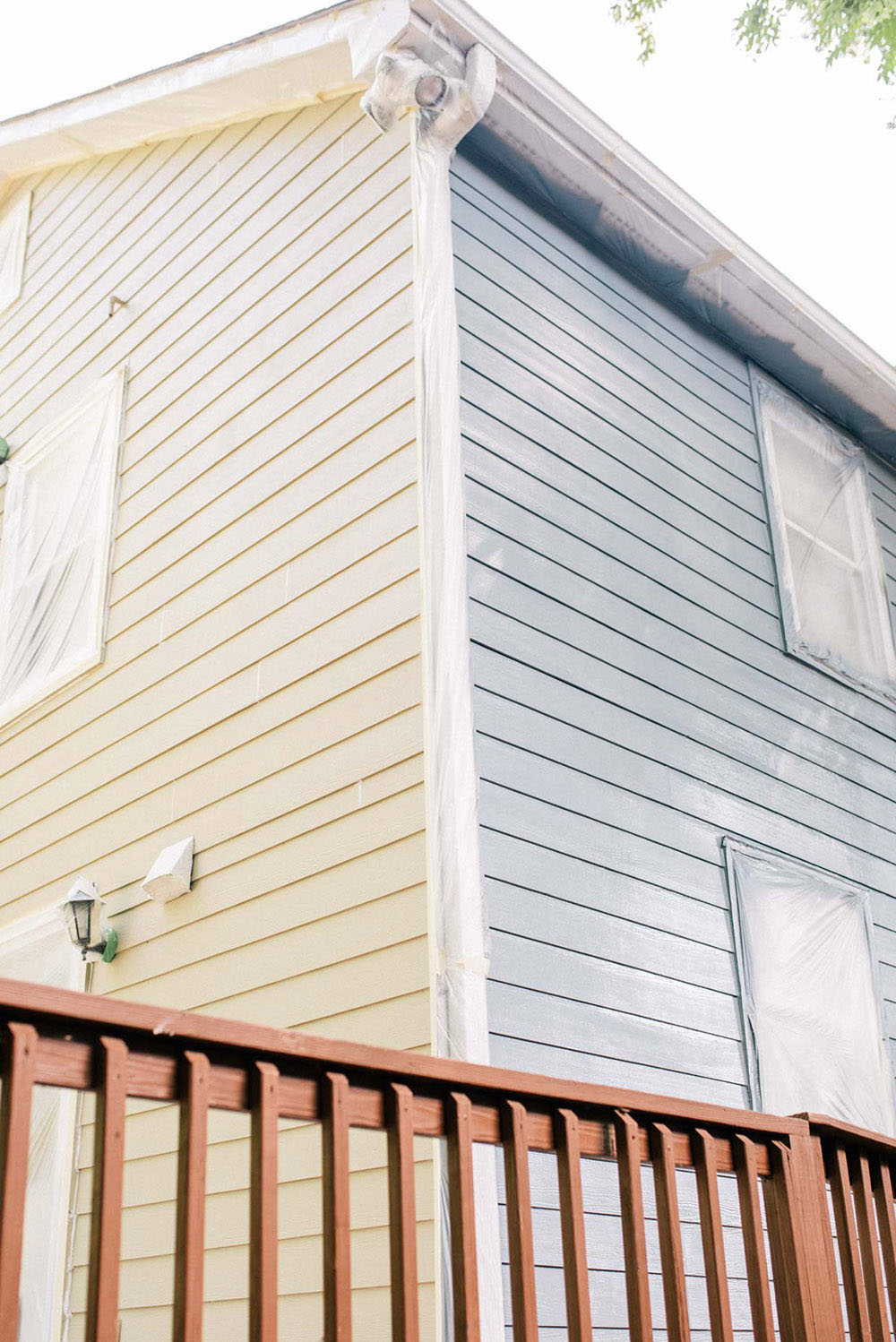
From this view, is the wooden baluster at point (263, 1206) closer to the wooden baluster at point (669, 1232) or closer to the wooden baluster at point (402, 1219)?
the wooden baluster at point (402, 1219)

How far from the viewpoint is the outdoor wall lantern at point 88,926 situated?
5.21 meters

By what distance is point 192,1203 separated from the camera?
170cm

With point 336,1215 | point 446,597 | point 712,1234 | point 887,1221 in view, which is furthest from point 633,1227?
point 446,597

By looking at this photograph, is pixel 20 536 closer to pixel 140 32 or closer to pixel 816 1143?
pixel 816 1143

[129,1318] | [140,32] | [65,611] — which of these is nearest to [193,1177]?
[129,1318]

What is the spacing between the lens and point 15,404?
7.29 m

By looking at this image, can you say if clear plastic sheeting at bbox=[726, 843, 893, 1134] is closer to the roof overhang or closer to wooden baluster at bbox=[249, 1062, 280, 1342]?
the roof overhang

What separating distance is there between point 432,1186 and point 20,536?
4.38 metres

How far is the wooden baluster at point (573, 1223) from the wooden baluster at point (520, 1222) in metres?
0.09

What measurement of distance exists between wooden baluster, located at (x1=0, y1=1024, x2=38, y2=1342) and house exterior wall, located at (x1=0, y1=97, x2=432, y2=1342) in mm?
2217

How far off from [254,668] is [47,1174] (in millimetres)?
2059

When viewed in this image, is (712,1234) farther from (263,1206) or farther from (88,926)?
(88,926)

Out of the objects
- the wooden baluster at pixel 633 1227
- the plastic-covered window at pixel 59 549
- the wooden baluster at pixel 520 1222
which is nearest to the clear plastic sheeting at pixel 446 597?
the wooden baluster at pixel 633 1227

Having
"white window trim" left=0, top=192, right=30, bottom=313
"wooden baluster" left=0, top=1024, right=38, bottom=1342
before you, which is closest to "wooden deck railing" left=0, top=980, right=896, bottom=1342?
"wooden baluster" left=0, top=1024, right=38, bottom=1342
